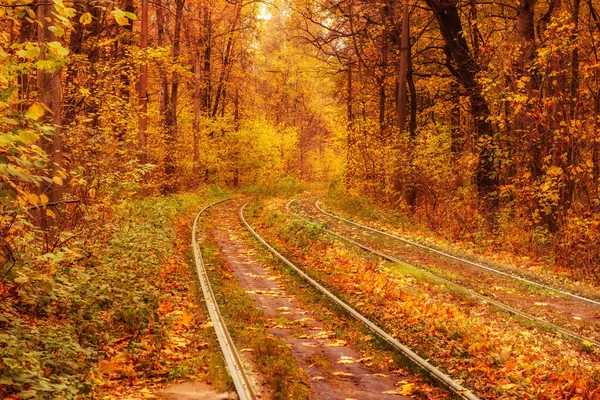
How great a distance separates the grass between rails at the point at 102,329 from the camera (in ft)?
17.3

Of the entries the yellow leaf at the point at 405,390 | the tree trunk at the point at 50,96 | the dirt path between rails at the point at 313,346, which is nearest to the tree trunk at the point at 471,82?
the dirt path between rails at the point at 313,346

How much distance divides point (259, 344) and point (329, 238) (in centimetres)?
930

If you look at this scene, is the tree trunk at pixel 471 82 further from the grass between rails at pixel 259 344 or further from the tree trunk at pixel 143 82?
the grass between rails at pixel 259 344

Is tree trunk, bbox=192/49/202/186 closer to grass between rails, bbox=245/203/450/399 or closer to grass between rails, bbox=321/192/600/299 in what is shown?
grass between rails, bbox=321/192/600/299

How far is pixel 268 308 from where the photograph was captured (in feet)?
34.8

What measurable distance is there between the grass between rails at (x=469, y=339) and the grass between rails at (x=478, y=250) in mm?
3531

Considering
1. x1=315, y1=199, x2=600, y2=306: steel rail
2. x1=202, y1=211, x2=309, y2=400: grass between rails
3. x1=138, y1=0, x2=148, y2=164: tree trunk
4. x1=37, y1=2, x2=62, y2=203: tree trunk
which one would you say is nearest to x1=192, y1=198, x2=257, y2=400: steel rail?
x1=202, y1=211, x2=309, y2=400: grass between rails

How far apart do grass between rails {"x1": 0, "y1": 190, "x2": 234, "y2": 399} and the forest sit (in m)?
0.04

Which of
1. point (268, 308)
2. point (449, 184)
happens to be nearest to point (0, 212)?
point (268, 308)

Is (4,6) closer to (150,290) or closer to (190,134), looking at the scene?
(150,290)

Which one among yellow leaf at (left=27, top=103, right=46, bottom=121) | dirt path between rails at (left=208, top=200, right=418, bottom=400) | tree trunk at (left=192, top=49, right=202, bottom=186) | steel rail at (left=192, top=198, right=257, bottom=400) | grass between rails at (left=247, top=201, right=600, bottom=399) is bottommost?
dirt path between rails at (left=208, top=200, right=418, bottom=400)

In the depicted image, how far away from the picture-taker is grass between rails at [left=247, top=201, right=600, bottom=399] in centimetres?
683

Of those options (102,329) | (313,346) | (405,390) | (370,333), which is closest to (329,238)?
(370,333)

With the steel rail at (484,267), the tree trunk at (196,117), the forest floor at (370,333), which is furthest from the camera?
the tree trunk at (196,117)
